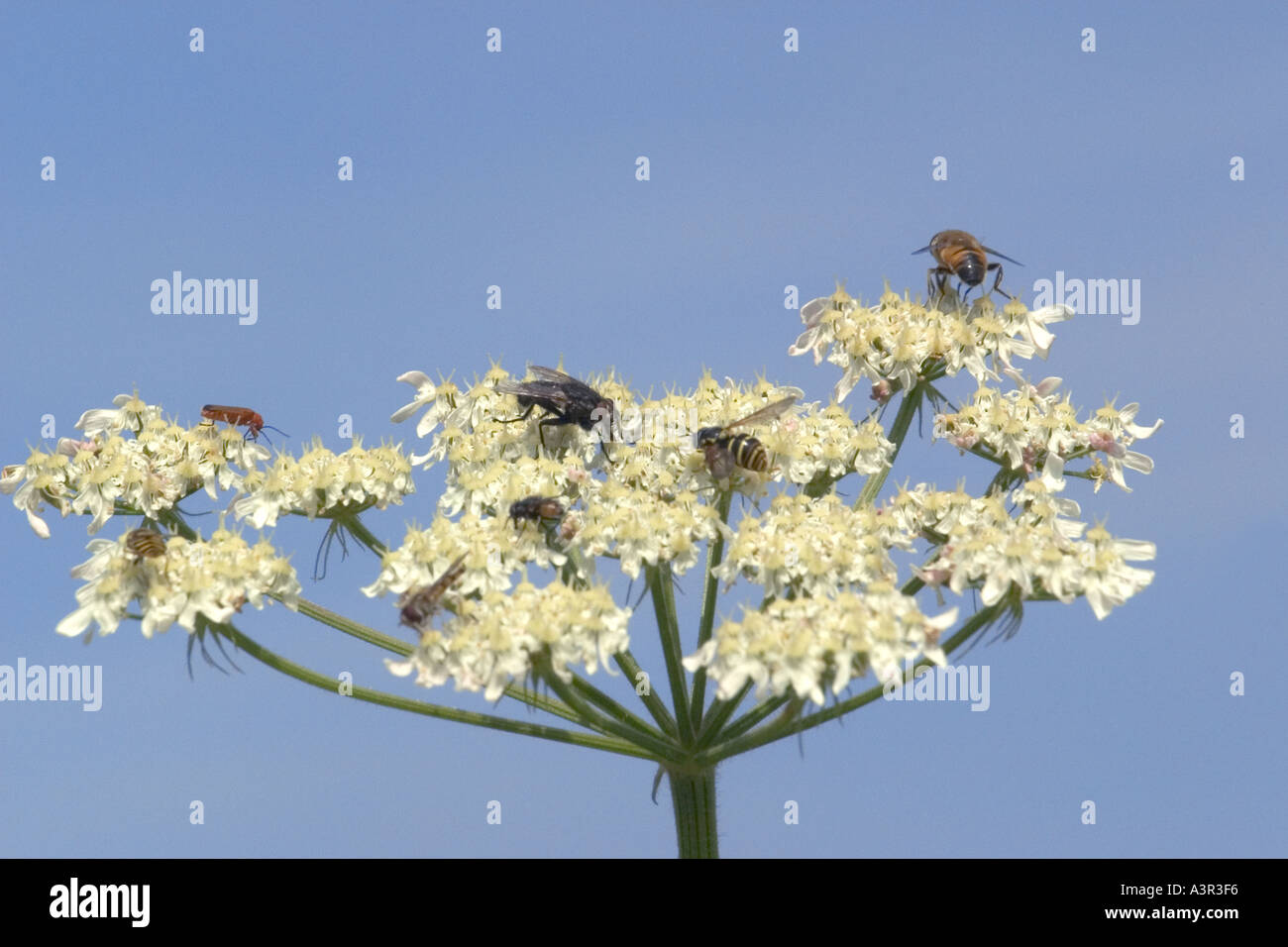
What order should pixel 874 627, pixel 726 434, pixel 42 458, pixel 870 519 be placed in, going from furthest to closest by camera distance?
pixel 42 458 → pixel 726 434 → pixel 870 519 → pixel 874 627

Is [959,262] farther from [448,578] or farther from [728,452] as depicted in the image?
[448,578]

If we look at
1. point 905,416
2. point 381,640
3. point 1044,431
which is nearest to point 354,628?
point 381,640

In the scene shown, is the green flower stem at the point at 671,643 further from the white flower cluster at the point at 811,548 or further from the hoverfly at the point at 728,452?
the hoverfly at the point at 728,452

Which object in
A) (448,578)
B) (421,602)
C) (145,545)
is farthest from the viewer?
(145,545)

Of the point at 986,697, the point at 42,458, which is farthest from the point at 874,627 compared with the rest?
the point at 42,458

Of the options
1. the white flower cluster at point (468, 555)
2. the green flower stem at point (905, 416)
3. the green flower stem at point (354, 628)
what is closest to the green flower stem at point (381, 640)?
the green flower stem at point (354, 628)
